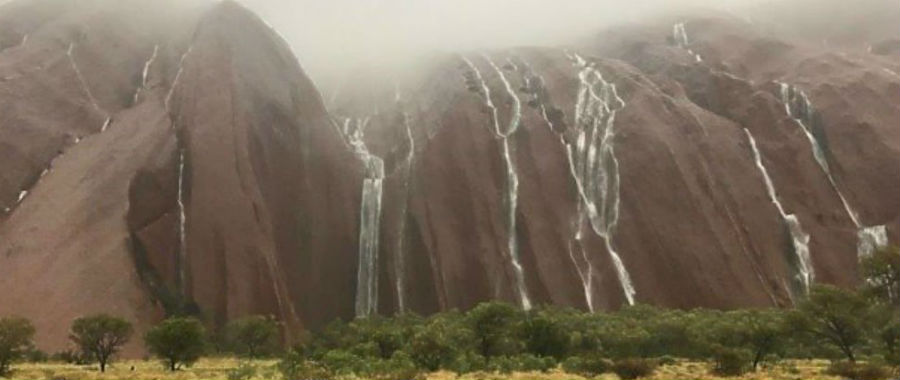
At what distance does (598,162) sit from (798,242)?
22663mm

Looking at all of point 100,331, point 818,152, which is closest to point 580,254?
point 818,152

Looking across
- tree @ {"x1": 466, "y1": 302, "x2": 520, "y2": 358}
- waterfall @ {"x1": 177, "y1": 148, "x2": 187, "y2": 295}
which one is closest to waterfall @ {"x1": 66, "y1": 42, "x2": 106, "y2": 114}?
waterfall @ {"x1": 177, "y1": 148, "x2": 187, "y2": 295}

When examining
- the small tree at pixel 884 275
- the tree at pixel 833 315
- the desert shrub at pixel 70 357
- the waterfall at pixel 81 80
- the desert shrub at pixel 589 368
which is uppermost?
the waterfall at pixel 81 80

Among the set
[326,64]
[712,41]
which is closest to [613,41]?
[712,41]

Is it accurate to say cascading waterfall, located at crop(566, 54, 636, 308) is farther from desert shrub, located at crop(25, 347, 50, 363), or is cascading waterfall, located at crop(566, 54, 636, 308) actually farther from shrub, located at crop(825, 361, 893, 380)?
desert shrub, located at crop(25, 347, 50, 363)

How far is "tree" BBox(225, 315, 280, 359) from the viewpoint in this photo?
65125 millimetres

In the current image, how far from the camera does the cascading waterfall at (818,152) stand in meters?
80.6

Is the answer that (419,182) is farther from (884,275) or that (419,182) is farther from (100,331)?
(884,275)

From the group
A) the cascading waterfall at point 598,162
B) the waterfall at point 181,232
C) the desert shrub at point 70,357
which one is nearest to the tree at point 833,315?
the cascading waterfall at point 598,162

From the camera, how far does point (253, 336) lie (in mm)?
65312

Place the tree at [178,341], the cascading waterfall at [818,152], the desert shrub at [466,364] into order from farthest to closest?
the cascading waterfall at [818,152] → the tree at [178,341] → the desert shrub at [466,364]

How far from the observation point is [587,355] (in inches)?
2127

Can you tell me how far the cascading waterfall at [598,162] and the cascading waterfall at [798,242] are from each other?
16.3 m

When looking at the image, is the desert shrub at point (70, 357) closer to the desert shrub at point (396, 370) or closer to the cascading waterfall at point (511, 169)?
the desert shrub at point (396, 370)
